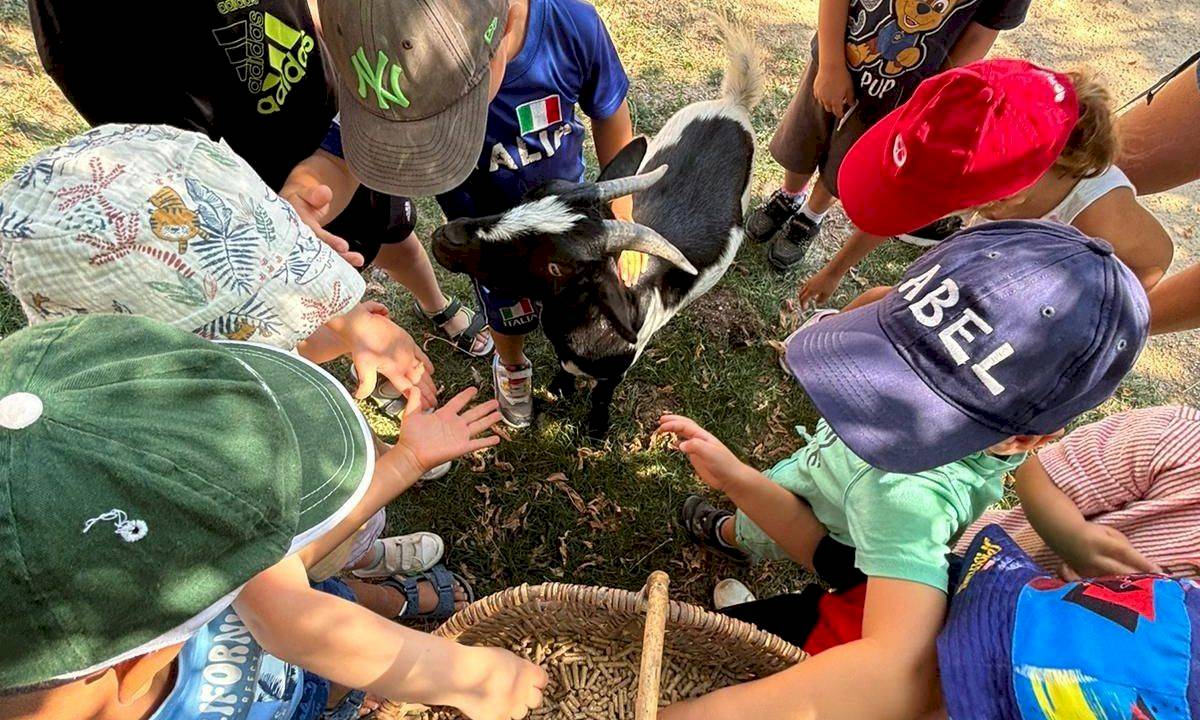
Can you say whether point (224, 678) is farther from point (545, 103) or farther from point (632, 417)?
point (632, 417)

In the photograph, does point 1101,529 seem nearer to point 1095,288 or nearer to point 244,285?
point 1095,288

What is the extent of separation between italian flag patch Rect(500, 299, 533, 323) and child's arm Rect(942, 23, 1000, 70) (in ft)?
6.21

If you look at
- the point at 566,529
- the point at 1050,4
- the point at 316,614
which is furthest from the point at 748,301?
the point at 1050,4

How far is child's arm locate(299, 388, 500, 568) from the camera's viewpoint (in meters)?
1.56

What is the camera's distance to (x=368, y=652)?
1351 millimetres

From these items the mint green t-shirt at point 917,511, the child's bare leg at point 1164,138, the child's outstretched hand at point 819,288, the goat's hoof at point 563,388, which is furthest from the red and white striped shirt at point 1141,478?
the goat's hoof at point 563,388

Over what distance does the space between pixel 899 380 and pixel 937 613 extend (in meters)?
0.54

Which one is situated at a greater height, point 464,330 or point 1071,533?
point 1071,533

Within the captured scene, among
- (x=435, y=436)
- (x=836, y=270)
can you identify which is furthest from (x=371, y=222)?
(x=836, y=270)

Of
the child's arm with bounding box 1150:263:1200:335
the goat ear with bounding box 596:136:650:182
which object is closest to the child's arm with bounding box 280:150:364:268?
the goat ear with bounding box 596:136:650:182

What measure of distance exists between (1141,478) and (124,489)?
2028mm

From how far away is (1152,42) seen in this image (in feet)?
15.1

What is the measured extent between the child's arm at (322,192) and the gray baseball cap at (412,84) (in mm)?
164

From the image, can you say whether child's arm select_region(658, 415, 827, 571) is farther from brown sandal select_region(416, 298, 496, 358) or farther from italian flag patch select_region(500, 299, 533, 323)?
brown sandal select_region(416, 298, 496, 358)
